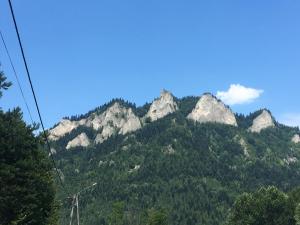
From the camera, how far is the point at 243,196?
10931 cm

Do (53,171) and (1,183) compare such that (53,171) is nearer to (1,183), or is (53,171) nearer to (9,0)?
(1,183)

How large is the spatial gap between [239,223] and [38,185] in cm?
6765

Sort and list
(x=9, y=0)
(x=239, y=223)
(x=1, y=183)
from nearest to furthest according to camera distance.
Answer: (x=9, y=0) < (x=1, y=183) < (x=239, y=223)

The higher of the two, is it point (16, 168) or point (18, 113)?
point (18, 113)

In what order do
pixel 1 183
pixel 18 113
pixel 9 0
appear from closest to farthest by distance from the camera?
pixel 9 0
pixel 1 183
pixel 18 113

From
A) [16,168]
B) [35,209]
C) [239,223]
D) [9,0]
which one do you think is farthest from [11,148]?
[239,223]

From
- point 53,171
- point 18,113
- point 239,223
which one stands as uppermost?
point 18,113

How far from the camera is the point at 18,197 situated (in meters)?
40.5

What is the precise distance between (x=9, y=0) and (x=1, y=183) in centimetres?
2654

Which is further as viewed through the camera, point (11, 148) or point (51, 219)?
point (51, 219)

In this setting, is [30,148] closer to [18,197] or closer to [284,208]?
[18,197]

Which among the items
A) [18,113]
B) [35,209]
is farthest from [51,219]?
[18,113]

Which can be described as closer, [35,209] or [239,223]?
[35,209]

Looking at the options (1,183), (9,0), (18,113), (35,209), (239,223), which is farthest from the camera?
(239,223)
